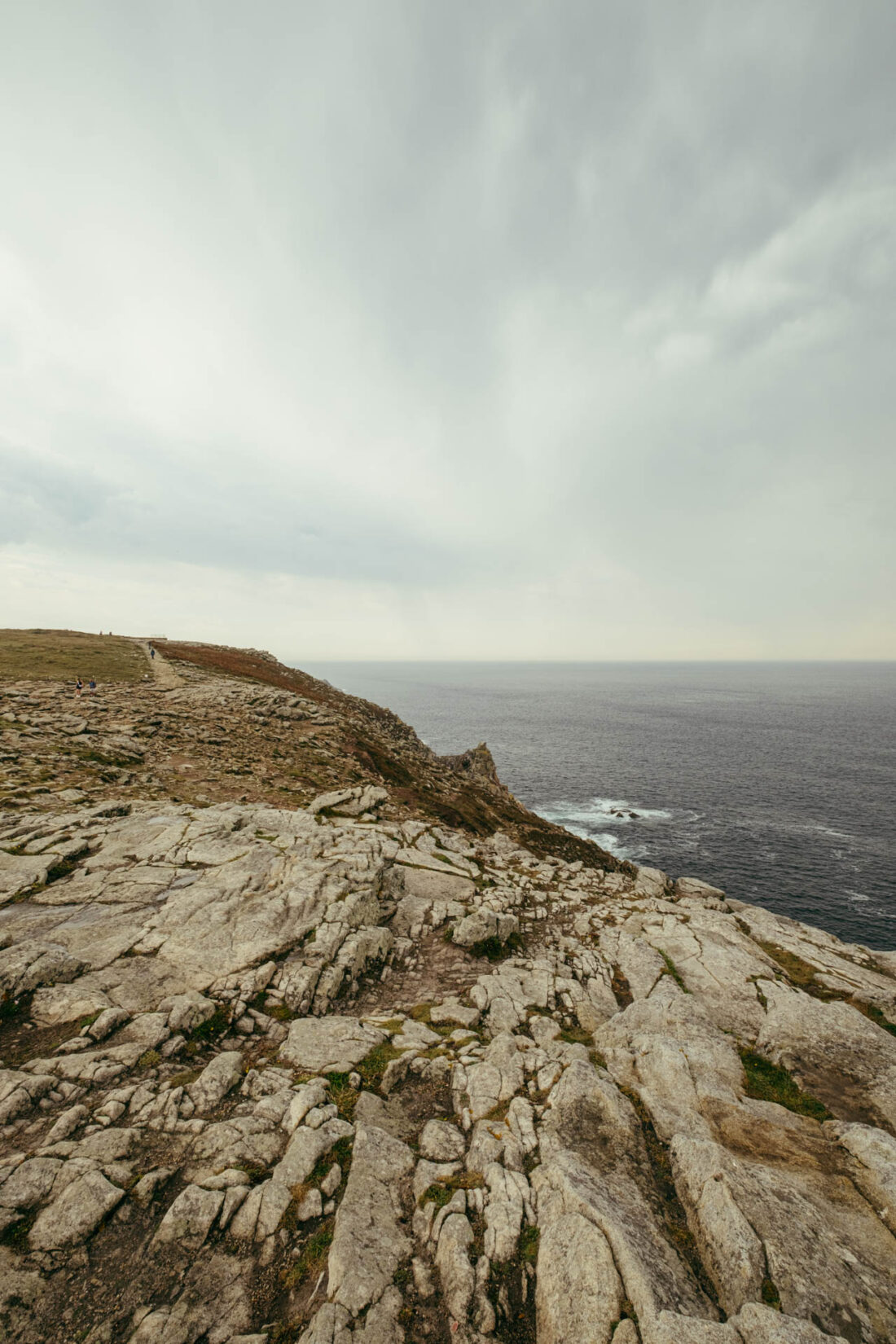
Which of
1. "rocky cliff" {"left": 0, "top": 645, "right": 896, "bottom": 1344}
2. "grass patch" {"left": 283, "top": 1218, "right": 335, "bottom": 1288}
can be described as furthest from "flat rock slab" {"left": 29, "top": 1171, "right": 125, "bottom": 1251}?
"grass patch" {"left": 283, "top": 1218, "right": 335, "bottom": 1288}

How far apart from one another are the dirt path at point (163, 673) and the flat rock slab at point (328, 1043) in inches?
1393

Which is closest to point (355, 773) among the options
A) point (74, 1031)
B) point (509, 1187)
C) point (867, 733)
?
point (74, 1031)

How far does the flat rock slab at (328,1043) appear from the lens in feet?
40.9

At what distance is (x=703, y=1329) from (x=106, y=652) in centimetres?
6672

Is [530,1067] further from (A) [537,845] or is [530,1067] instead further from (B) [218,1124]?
(A) [537,845]

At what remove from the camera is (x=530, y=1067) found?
43.2 ft

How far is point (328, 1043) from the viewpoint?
13156 millimetres

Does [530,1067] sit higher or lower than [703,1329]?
lower

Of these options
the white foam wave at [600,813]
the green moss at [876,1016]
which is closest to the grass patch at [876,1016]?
the green moss at [876,1016]

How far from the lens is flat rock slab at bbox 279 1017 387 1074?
490 inches

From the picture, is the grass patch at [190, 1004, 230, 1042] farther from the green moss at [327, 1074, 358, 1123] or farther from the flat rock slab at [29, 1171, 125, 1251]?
the flat rock slab at [29, 1171, 125, 1251]

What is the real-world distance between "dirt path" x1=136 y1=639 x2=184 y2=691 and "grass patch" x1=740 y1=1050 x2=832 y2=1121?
146ft

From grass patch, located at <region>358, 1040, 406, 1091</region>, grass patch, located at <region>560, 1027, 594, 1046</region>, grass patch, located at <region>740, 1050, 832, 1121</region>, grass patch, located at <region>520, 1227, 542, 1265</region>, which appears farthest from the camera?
grass patch, located at <region>560, 1027, 594, 1046</region>

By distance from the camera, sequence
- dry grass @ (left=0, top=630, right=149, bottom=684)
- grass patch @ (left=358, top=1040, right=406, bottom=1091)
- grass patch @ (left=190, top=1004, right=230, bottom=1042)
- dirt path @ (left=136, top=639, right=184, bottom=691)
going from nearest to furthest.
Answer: grass patch @ (left=358, top=1040, right=406, bottom=1091) < grass patch @ (left=190, top=1004, right=230, bottom=1042) < dry grass @ (left=0, top=630, right=149, bottom=684) < dirt path @ (left=136, top=639, right=184, bottom=691)
